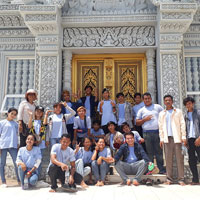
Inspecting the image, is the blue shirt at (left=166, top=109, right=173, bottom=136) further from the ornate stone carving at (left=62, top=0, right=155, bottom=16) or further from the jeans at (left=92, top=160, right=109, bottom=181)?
the ornate stone carving at (left=62, top=0, right=155, bottom=16)

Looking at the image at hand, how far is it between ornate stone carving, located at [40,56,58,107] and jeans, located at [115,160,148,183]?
2.60 meters

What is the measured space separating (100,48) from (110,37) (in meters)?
0.41

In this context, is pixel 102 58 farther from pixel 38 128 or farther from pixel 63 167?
pixel 63 167

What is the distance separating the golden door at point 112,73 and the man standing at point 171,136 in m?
2.24

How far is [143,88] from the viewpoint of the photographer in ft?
23.4

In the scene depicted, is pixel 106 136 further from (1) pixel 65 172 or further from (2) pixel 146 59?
(2) pixel 146 59

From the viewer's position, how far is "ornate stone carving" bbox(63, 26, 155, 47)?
6855mm

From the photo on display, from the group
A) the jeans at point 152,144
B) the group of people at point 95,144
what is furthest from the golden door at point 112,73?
the jeans at point 152,144

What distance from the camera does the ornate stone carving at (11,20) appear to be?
23.9ft

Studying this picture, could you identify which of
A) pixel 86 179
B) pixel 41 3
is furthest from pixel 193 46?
pixel 86 179

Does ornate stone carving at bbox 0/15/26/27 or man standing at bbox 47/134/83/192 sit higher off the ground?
ornate stone carving at bbox 0/15/26/27

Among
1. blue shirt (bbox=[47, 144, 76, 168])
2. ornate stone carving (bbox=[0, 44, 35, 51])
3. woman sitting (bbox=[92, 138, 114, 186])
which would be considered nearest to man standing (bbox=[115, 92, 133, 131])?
woman sitting (bbox=[92, 138, 114, 186])

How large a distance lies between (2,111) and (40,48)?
82.3 inches

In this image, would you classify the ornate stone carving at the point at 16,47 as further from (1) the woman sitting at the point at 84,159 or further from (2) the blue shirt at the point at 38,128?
(1) the woman sitting at the point at 84,159
